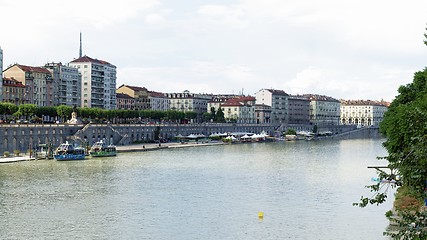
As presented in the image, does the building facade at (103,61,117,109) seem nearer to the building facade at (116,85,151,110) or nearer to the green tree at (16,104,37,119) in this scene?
the building facade at (116,85,151,110)

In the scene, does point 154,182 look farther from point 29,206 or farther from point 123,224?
point 123,224

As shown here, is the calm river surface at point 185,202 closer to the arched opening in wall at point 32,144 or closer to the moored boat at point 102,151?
the moored boat at point 102,151

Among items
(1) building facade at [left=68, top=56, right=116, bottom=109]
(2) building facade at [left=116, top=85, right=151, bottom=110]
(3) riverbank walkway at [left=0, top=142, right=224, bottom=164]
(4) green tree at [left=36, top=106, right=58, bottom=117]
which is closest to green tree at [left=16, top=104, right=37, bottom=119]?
(4) green tree at [left=36, top=106, right=58, bottom=117]

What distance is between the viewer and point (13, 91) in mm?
134875

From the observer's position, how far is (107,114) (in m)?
134

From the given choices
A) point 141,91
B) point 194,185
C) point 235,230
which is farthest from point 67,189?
point 141,91

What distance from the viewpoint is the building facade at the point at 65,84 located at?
152 meters

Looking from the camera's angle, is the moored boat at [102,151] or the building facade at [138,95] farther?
the building facade at [138,95]

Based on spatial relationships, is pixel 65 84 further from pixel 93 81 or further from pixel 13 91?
pixel 13 91

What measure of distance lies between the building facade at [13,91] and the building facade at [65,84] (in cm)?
1348

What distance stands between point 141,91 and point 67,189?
145 meters

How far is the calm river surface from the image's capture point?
3434cm

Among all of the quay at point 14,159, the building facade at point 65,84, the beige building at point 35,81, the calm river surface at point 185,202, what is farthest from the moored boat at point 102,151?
the building facade at point 65,84

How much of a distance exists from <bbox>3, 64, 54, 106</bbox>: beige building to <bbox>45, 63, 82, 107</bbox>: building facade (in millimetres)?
2009
